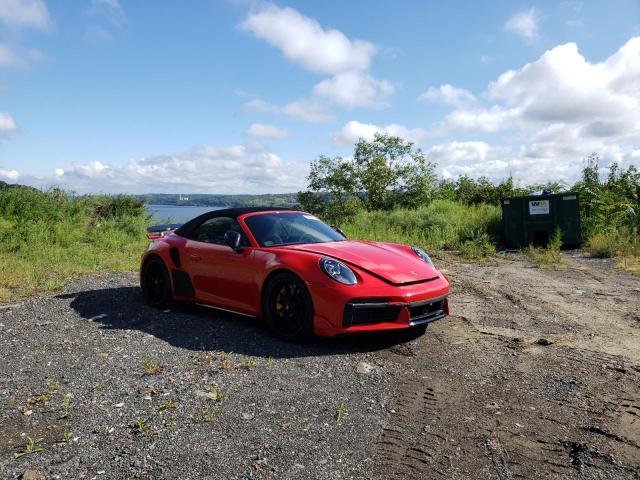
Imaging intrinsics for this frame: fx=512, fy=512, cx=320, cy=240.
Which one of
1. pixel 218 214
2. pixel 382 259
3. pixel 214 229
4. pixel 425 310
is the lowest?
pixel 425 310

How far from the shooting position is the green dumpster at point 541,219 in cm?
1234

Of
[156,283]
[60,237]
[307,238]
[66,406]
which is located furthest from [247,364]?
[60,237]

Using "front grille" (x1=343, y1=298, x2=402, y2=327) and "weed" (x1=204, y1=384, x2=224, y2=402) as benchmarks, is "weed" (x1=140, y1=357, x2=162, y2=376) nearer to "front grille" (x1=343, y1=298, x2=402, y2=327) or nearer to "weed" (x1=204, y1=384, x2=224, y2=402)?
"weed" (x1=204, y1=384, x2=224, y2=402)

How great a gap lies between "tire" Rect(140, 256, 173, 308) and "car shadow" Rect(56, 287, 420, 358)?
0.11m

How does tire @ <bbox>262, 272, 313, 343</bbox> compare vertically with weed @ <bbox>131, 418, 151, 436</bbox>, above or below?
above

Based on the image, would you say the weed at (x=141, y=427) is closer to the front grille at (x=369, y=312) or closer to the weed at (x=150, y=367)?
the weed at (x=150, y=367)

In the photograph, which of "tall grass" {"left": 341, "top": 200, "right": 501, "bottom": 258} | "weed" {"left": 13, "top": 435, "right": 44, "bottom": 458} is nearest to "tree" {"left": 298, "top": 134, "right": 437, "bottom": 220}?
"tall grass" {"left": 341, "top": 200, "right": 501, "bottom": 258}

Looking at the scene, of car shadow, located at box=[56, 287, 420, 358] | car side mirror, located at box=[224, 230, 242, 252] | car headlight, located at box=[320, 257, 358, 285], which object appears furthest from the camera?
car side mirror, located at box=[224, 230, 242, 252]

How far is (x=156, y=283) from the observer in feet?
20.5

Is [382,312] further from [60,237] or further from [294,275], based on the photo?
[60,237]

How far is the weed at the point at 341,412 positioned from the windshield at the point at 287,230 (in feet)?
7.18

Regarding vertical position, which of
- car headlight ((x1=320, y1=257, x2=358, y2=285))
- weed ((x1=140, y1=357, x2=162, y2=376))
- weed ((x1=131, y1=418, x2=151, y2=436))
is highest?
car headlight ((x1=320, y1=257, x2=358, y2=285))

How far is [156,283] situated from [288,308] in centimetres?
233

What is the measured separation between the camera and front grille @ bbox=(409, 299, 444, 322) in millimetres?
4461
